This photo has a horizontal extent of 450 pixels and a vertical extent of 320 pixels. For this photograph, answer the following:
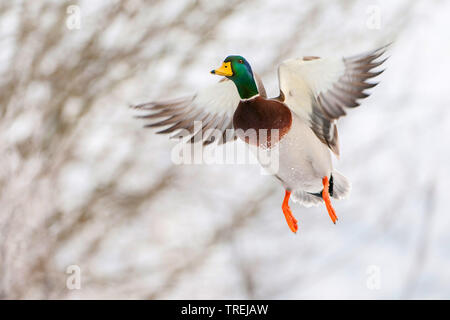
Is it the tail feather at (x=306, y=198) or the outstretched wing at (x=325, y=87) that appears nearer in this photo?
the outstretched wing at (x=325, y=87)

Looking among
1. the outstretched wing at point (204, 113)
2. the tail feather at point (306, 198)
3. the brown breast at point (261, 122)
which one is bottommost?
the tail feather at point (306, 198)

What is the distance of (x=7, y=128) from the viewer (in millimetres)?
2299

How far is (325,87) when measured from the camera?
42.1 inches

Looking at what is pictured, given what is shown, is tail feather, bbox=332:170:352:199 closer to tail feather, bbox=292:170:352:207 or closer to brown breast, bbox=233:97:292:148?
tail feather, bbox=292:170:352:207

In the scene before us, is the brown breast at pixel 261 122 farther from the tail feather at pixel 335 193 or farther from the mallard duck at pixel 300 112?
the tail feather at pixel 335 193

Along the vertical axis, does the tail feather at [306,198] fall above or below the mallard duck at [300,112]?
below

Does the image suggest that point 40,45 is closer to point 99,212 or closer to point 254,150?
point 99,212

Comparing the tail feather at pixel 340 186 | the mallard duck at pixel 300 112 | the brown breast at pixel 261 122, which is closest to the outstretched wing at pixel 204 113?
the mallard duck at pixel 300 112

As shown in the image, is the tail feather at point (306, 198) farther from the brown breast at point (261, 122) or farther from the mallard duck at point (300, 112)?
the brown breast at point (261, 122)

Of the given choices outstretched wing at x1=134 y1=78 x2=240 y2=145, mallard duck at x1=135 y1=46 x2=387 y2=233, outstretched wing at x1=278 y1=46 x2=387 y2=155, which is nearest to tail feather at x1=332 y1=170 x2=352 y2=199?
Answer: mallard duck at x1=135 y1=46 x2=387 y2=233

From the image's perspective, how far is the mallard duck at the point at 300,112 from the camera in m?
1.02

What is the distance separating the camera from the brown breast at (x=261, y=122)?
3.40 feet

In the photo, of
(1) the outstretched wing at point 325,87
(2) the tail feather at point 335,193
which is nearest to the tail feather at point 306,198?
(2) the tail feather at point 335,193

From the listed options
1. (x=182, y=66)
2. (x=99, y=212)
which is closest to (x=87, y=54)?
(x=182, y=66)
